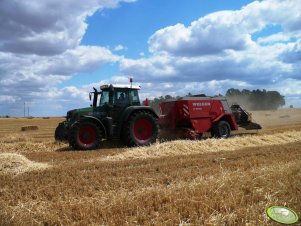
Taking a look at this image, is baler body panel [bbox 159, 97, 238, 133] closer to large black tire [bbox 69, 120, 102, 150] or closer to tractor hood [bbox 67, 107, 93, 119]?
tractor hood [bbox 67, 107, 93, 119]

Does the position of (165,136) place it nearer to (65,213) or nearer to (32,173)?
(32,173)

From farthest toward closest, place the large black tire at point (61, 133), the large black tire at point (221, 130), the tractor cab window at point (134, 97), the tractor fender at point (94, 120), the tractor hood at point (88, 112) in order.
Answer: the large black tire at point (221, 130), the large black tire at point (61, 133), the tractor cab window at point (134, 97), the tractor hood at point (88, 112), the tractor fender at point (94, 120)

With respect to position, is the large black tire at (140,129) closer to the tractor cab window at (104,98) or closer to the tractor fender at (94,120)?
the tractor fender at (94,120)

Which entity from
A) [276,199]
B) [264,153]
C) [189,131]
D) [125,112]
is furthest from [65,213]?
[189,131]

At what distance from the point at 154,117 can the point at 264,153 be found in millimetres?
4813

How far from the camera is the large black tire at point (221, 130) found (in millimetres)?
17812

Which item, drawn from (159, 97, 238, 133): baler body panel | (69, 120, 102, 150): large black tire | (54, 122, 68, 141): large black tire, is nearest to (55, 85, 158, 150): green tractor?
(69, 120, 102, 150): large black tire

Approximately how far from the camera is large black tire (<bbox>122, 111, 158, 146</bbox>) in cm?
1518

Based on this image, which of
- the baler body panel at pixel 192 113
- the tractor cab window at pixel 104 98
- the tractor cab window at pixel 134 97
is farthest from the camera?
the baler body panel at pixel 192 113

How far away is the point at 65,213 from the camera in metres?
5.98

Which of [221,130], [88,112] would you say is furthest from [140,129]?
Result: [221,130]

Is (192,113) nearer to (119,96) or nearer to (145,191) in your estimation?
(119,96)

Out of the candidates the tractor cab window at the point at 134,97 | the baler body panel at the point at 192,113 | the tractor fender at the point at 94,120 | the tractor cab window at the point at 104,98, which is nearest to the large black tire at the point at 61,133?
the tractor cab window at the point at 104,98

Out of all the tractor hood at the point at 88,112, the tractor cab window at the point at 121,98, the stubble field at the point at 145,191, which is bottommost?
the stubble field at the point at 145,191
